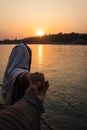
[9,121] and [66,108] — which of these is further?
[66,108]

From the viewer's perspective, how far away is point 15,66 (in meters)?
3.79

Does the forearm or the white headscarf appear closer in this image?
the forearm

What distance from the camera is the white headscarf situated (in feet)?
12.1

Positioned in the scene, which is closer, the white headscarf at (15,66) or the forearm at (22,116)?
the forearm at (22,116)

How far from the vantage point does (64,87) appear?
119 ft

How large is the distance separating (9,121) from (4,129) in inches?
1.7

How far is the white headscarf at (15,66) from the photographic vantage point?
3.69 m

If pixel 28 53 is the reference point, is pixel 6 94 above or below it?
below

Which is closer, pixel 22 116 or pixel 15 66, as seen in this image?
pixel 22 116

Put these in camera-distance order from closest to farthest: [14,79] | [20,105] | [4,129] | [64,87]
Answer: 1. [4,129]
2. [20,105]
3. [14,79]
4. [64,87]

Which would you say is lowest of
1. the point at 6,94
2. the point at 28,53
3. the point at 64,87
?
the point at 64,87

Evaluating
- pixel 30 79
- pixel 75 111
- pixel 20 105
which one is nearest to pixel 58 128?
pixel 75 111

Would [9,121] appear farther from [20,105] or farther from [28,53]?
[28,53]

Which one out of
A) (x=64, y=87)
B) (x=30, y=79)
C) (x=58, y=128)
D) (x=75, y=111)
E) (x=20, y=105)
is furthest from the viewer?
(x=64, y=87)
